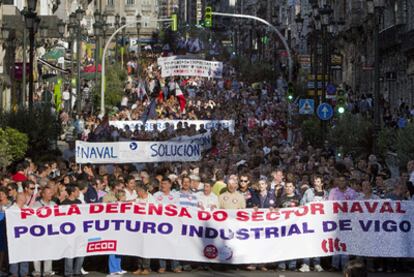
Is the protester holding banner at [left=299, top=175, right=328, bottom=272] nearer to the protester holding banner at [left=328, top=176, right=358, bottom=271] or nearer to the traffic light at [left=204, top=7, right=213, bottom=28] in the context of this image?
the protester holding banner at [left=328, top=176, right=358, bottom=271]

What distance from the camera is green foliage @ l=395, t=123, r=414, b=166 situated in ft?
81.8

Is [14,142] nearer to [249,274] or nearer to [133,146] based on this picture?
[133,146]

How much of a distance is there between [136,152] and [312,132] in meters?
12.7

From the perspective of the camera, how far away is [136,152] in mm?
26797

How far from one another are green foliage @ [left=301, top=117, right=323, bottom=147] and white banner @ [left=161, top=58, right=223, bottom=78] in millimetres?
23612

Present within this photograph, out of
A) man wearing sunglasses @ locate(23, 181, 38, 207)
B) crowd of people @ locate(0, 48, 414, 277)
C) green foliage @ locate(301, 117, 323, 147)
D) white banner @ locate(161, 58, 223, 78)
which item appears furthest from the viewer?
white banner @ locate(161, 58, 223, 78)

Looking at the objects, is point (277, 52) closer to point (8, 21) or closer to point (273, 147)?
point (8, 21)

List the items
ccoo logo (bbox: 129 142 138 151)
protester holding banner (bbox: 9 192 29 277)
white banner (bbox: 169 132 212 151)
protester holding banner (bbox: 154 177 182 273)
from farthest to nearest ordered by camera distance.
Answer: white banner (bbox: 169 132 212 151), ccoo logo (bbox: 129 142 138 151), protester holding banner (bbox: 154 177 182 273), protester holding banner (bbox: 9 192 29 277)

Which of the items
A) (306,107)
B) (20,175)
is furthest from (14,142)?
(306,107)

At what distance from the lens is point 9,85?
56.7 metres

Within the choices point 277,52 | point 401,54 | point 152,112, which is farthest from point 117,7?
point 152,112

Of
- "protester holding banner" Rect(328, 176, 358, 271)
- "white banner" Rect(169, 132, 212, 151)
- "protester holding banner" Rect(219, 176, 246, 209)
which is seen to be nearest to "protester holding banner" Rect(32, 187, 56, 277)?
"protester holding banner" Rect(219, 176, 246, 209)

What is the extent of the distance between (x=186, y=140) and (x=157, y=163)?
114 centimetres

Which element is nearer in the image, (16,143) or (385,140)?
(16,143)
